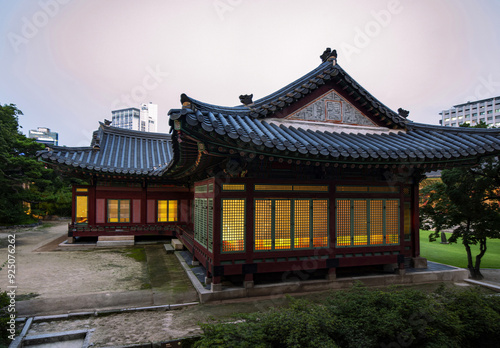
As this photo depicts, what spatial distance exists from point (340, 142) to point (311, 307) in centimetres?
530

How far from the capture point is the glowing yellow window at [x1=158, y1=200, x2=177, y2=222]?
2055 cm

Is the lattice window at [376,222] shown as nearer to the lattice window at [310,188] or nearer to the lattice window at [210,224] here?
the lattice window at [310,188]

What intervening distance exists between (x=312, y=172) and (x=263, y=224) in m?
2.48

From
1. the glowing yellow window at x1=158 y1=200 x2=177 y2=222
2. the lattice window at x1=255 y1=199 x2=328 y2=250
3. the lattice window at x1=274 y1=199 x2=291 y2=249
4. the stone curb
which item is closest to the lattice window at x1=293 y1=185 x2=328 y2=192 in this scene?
the lattice window at x1=255 y1=199 x2=328 y2=250

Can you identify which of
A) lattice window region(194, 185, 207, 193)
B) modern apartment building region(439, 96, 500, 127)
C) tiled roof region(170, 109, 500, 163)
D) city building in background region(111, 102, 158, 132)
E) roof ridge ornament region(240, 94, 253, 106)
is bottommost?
lattice window region(194, 185, 207, 193)

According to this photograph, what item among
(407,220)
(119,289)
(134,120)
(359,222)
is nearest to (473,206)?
(407,220)

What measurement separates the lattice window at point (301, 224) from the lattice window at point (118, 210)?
14.2 metres

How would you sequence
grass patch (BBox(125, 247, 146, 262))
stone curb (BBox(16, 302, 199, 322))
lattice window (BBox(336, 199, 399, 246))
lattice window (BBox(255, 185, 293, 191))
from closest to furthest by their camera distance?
stone curb (BBox(16, 302, 199, 322))
lattice window (BBox(255, 185, 293, 191))
lattice window (BBox(336, 199, 399, 246))
grass patch (BBox(125, 247, 146, 262))

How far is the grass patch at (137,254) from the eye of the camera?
1494cm

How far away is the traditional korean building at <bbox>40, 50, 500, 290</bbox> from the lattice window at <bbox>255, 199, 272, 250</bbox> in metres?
0.03

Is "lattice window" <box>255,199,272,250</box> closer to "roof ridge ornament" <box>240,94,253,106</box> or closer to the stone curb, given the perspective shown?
the stone curb

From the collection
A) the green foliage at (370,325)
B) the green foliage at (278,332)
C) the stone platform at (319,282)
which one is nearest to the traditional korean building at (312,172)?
the stone platform at (319,282)

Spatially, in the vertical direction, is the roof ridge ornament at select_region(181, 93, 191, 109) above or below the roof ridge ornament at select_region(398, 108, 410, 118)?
below

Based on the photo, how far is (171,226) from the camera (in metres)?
20.4
